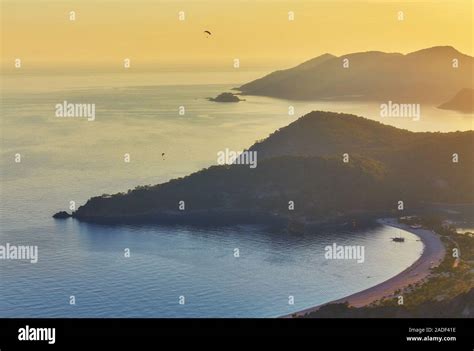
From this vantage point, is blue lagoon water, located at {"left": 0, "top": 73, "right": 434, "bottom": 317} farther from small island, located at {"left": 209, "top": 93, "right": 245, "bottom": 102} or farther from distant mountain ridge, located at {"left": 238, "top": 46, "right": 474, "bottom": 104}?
distant mountain ridge, located at {"left": 238, "top": 46, "right": 474, "bottom": 104}

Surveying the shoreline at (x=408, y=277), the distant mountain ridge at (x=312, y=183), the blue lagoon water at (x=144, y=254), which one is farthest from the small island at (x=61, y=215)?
the shoreline at (x=408, y=277)

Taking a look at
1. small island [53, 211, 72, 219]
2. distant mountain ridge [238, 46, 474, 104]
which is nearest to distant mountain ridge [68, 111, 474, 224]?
small island [53, 211, 72, 219]

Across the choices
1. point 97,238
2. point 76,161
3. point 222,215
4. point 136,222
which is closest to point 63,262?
point 97,238

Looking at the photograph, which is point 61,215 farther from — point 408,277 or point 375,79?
point 375,79

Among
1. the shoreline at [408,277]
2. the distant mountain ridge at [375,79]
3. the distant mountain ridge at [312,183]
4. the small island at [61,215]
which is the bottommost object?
the shoreline at [408,277]

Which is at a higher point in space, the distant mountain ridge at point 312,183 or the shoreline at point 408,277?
the distant mountain ridge at point 312,183

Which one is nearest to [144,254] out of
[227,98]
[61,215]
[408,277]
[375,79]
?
[61,215]

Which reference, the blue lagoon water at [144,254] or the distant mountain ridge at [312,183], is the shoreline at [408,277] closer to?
the blue lagoon water at [144,254]
